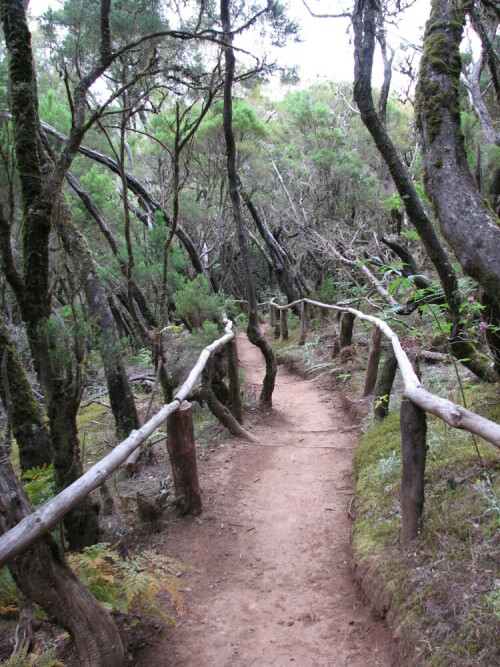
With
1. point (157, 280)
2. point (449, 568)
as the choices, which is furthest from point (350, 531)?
point (157, 280)

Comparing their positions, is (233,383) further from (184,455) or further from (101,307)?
(184,455)

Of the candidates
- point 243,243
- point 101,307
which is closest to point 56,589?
point 101,307

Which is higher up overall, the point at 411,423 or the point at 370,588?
the point at 411,423

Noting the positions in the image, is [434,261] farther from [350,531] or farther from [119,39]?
[119,39]

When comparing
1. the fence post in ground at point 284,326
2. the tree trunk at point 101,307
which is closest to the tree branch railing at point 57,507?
the tree trunk at point 101,307

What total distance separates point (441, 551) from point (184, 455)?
2015 millimetres

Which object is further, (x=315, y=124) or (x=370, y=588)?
(x=315, y=124)

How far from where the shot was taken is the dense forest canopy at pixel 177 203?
297 centimetres

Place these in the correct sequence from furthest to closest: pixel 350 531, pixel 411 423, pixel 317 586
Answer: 1. pixel 350 531
2. pixel 317 586
3. pixel 411 423

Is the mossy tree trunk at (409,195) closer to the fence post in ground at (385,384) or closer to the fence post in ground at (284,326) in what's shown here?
the fence post in ground at (385,384)

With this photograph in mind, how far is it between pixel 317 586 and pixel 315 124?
777 inches

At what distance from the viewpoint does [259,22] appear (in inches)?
267

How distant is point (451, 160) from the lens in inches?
122

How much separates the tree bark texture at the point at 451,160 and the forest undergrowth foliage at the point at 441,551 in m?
1.08
